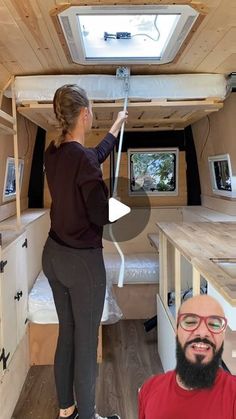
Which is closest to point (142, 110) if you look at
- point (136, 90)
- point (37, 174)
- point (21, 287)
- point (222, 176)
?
point (136, 90)

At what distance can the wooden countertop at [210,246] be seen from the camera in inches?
56.7

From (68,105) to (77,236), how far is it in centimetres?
54

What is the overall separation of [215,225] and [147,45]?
4.35 ft

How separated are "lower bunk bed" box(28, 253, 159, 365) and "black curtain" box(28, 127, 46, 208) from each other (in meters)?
0.91

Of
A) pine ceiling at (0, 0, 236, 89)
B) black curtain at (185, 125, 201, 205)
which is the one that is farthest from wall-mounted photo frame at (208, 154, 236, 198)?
pine ceiling at (0, 0, 236, 89)

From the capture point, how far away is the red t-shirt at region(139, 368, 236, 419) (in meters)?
0.72

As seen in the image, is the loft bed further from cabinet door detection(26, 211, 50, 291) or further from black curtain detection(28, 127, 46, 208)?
black curtain detection(28, 127, 46, 208)

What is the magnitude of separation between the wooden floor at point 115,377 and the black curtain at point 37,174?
154cm

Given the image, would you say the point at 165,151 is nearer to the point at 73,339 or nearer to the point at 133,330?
the point at 133,330

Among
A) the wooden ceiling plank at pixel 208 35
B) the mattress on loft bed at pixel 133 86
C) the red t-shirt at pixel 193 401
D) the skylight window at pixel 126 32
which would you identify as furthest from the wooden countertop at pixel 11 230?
the red t-shirt at pixel 193 401

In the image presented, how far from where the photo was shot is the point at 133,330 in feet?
11.5

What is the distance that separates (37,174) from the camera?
14.1 feet

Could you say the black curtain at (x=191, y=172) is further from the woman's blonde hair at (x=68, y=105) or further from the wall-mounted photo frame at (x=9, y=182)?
the woman's blonde hair at (x=68, y=105)

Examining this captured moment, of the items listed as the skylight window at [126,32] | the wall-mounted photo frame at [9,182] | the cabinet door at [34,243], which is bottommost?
the cabinet door at [34,243]
